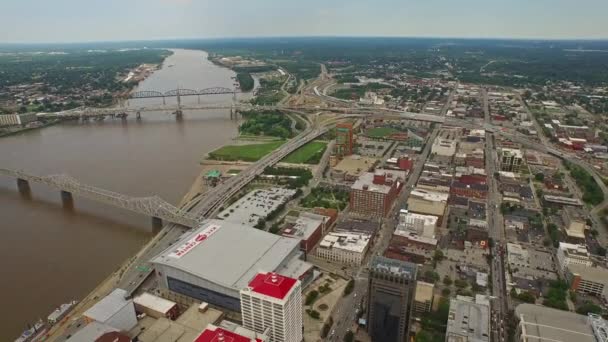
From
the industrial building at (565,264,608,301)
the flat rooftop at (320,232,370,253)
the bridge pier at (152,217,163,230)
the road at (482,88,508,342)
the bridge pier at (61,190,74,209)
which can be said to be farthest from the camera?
the bridge pier at (61,190,74,209)

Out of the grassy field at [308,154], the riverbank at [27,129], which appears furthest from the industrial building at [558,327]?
the riverbank at [27,129]

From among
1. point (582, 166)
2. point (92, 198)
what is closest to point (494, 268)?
point (582, 166)

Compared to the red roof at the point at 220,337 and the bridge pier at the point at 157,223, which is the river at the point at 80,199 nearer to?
the bridge pier at the point at 157,223

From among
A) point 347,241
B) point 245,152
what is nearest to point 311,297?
point 347,241

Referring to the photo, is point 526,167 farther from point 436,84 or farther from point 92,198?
point 436,84

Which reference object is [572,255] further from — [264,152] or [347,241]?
[264,152]

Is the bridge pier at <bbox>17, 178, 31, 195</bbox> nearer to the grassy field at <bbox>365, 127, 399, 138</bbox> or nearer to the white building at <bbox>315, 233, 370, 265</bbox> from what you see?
the white building at <bbox>315, 233, 370, 265</bbox>

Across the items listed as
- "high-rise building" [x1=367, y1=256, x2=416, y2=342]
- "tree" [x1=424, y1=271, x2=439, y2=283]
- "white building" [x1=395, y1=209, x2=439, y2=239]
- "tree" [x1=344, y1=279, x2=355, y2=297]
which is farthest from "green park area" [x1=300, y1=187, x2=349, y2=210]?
"high-rise building" [x1=367, y1=256, x2=416, y2=342]
